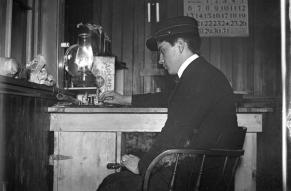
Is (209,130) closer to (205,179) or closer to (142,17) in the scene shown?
(205,179)

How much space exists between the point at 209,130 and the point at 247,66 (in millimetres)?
3065

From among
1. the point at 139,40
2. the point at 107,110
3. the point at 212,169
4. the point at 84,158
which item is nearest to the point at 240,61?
the point at 139,40

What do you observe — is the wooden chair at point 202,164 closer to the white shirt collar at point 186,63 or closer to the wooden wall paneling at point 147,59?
the white shirt collar at point 186,63

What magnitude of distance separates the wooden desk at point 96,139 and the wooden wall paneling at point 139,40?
2278mm

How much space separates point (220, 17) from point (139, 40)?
1170 mm

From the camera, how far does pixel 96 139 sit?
2.17 m

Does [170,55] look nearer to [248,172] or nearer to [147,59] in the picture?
[248,172]

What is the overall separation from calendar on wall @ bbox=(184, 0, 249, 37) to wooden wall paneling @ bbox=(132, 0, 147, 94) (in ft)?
1.99

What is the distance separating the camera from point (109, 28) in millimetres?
4449

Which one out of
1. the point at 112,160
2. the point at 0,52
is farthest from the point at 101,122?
the point at 0,52

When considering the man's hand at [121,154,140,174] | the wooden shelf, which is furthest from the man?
the wooden shelf

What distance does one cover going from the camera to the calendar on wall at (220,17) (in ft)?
14.7

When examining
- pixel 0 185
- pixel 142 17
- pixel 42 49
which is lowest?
pixel 0 185

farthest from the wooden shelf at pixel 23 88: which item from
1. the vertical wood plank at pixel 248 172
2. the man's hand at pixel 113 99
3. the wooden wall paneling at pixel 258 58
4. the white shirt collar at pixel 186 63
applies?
the wooden wall paneling at pixel 258 58
